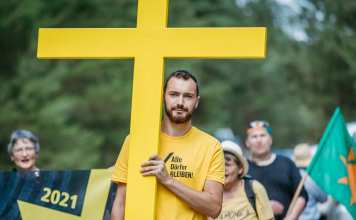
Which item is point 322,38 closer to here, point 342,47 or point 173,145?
point 342,47

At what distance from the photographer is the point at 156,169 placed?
4934mm

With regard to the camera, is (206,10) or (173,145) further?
(206,10)

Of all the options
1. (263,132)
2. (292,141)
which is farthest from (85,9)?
(263,132)

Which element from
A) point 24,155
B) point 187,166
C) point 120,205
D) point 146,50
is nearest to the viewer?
point 187,166

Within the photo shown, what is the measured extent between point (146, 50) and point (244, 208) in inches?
71.3

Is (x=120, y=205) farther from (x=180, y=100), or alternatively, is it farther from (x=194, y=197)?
(x=180, y=100)

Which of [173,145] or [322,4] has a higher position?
[322,4]

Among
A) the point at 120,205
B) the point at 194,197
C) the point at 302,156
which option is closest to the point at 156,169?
the point at 194,197

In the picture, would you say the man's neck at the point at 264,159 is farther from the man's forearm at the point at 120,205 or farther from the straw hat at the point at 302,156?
the man's forearm at the point at 120,205

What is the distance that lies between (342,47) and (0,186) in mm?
12960

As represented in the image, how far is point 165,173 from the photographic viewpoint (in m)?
4.92

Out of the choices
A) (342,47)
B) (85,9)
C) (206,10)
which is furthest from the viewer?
(206,10)

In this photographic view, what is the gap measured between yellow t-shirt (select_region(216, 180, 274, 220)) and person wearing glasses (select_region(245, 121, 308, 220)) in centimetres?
118

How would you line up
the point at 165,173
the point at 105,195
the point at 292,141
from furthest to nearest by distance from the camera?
the point at 292,141, the point at 105,195, the point at 165,173
